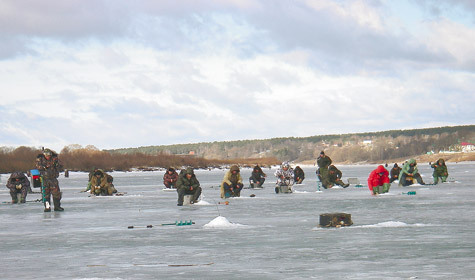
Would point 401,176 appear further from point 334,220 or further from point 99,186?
point 334,220

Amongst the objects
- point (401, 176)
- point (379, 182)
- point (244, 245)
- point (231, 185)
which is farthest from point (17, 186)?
point (244, 245)

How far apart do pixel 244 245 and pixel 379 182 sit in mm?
18711

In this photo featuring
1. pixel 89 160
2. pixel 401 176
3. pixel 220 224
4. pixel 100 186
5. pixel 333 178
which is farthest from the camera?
pixel 89 160

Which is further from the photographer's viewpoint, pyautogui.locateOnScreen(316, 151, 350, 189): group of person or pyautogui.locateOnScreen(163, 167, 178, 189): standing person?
pyautogui.locateOnScreen(163, 167, 178, 189): standing person

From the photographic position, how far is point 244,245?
14.3 m

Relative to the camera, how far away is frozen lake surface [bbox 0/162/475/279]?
11.0 meters

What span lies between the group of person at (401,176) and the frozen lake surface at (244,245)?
24.5ft

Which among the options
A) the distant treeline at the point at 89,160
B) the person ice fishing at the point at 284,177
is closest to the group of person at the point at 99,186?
the person ice fishing at the point at 284,177

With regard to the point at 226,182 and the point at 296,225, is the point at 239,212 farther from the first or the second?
the point at 226,182

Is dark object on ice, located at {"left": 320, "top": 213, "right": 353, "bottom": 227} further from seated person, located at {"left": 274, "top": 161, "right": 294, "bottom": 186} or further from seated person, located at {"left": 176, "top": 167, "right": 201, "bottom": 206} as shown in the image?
seated person, located at {"left": 274, "top": 161, "right": 294, "bottom": 186}

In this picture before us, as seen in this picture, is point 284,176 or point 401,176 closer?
point 284,176

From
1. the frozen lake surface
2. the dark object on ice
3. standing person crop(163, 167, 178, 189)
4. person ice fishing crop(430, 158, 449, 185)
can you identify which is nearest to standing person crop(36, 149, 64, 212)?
the frozen lake surface

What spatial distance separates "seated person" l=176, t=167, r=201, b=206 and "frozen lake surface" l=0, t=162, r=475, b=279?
9.45 ft

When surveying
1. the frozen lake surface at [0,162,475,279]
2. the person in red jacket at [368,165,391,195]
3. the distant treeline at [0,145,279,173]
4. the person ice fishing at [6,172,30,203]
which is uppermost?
the distant treeline at [0,145,279,173]
